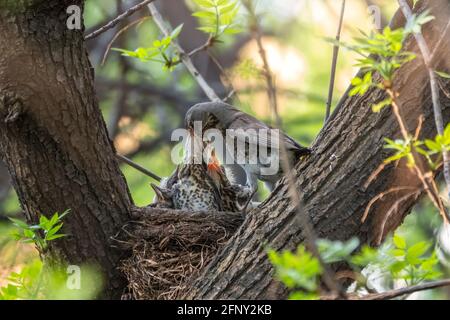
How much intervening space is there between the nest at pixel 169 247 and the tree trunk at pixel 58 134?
0.13 m

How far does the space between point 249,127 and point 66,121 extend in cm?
183

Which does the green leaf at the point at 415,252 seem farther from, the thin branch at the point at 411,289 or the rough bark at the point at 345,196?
the rough bark at the point at 345,196

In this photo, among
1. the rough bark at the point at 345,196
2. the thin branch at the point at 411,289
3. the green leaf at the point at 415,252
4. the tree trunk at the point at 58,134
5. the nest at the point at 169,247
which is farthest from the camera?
the nest at the point at 169,247

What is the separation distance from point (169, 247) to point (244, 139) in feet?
3.45

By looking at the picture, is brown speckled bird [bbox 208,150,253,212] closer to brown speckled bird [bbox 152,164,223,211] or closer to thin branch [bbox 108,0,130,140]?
brown speckled bird [bbox 152,164,223,211]

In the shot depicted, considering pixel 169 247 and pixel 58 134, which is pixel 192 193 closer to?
Result: pixel 169 247

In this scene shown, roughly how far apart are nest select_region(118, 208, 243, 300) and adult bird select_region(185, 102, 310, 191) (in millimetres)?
465

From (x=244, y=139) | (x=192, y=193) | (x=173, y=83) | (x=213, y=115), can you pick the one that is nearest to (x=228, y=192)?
(x=192, y=193)

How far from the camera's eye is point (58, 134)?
11.9 ft

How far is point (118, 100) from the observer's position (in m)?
7.75

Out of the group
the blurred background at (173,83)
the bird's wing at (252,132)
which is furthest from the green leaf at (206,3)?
the blurred background at (173,83)

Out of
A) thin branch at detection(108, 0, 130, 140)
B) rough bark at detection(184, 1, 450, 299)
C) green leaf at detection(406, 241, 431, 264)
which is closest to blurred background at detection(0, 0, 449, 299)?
thin branch at detection(108, 0, 130, 140)

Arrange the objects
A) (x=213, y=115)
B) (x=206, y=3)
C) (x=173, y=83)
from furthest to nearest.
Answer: (x=173, y=83)
(x=213, y=115)
(x=206, y=3)

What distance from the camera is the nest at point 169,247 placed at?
13.4 ft
